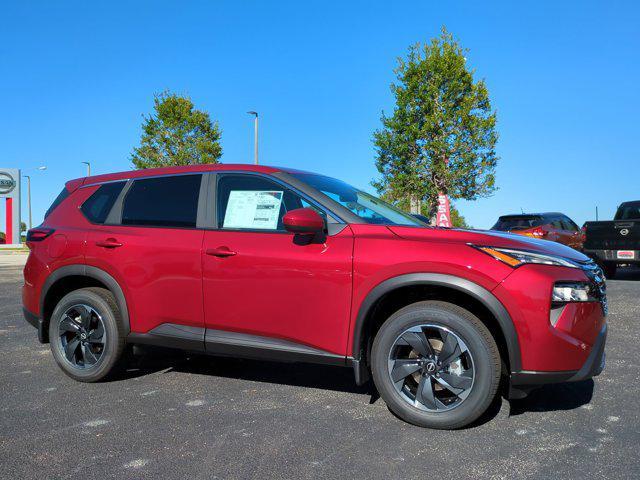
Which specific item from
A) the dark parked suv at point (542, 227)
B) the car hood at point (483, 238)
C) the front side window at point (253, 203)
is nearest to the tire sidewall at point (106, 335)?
the front side window at point (253, 203)

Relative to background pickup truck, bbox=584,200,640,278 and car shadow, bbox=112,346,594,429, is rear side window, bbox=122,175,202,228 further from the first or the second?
background pickup truck, bbox=584,200,640,278

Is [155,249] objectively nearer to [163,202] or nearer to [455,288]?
[163,202]

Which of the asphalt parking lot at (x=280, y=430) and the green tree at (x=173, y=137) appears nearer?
the asphalt parking lot at (x=280, y=430)

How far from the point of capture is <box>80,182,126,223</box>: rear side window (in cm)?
406

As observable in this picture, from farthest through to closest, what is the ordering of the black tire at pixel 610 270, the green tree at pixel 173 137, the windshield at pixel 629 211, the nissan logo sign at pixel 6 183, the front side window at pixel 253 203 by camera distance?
the nissan logo sign at pixel 6 183 < the green tree at pixel 173 137 < the windshield at pixel 629 211 < the black tire at pixel 610 270 < the front side window at pixel 253 203

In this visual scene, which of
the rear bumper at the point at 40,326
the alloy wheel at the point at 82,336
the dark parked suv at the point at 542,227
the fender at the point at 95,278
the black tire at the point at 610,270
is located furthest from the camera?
the dark parked suv at the point at 542,227

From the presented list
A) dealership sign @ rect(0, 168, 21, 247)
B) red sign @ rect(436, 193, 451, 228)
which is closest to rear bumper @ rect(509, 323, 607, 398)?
red sign @ rect(436, 193, 451, 228)

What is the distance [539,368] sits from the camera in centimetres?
277

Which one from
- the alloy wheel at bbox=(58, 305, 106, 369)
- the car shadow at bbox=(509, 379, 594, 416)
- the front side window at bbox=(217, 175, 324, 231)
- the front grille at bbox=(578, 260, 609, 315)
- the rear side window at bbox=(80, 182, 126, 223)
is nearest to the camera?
the front grille at bbox=(578, 260, 609, 315)

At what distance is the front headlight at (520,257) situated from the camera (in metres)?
2.81

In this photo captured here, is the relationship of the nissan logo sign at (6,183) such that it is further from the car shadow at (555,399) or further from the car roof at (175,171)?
the car shadow at (555,399)

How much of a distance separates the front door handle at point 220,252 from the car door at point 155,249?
0.10 meters

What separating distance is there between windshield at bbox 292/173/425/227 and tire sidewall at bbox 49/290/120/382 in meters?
1.79

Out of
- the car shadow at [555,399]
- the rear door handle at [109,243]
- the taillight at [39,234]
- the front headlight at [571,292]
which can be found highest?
→ the taillight at [39,234]
